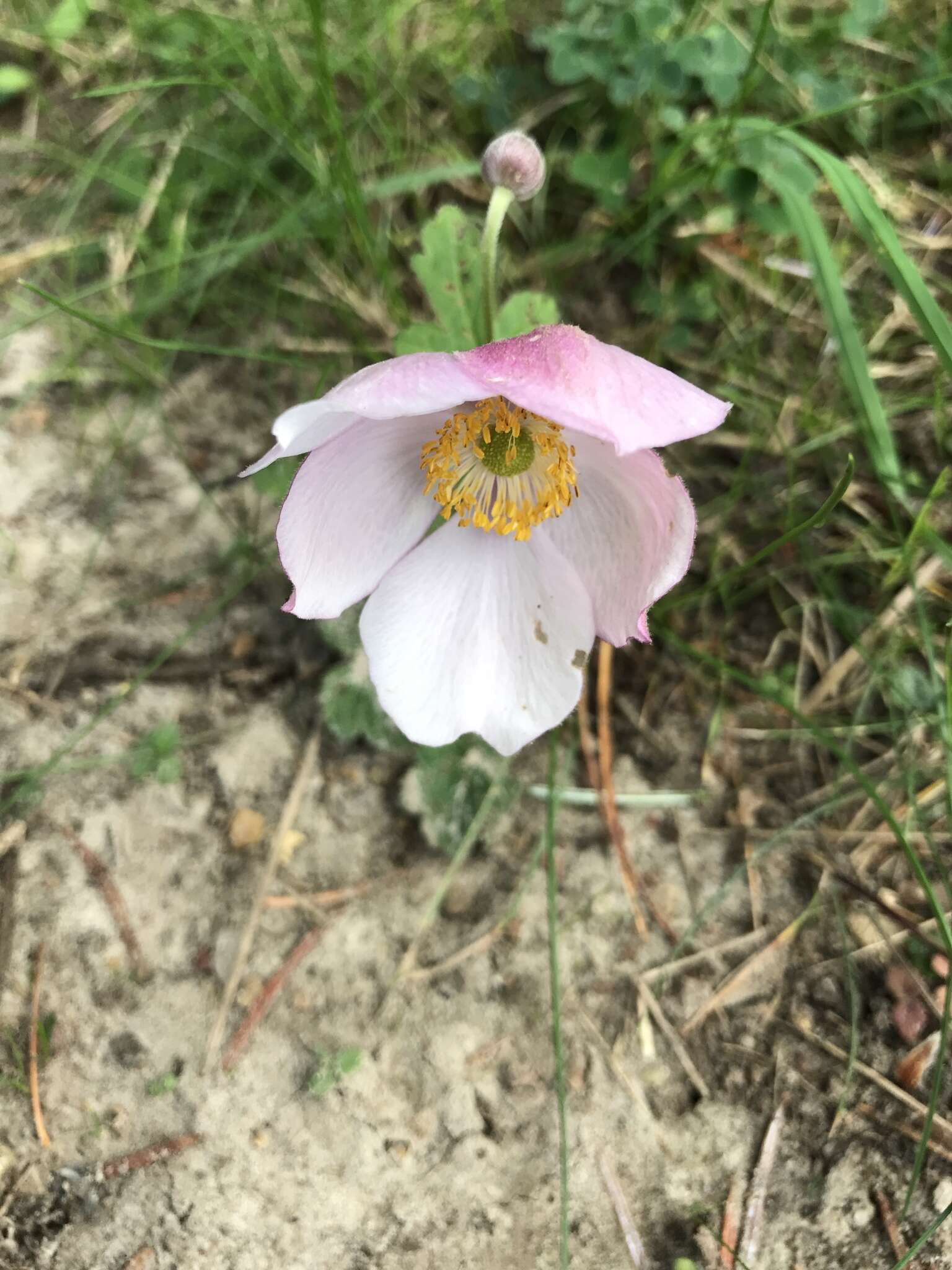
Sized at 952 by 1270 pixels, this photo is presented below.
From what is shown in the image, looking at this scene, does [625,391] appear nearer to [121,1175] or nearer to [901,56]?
[121,1175]

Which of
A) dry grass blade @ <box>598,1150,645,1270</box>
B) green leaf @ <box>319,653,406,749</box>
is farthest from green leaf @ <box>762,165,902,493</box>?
dry grass blade @ <box>598,1150,645,1270</box>

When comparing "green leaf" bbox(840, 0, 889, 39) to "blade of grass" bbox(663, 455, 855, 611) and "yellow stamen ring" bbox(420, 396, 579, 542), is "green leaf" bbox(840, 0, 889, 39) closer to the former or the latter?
"blade of grass" bbox(663, 455, 855, 611)

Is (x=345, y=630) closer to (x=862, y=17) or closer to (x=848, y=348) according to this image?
(x=848, y=348)

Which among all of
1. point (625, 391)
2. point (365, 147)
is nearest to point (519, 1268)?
point (625, 391)

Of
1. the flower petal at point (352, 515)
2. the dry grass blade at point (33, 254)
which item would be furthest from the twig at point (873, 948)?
the dry grass blade at point (33, 254)

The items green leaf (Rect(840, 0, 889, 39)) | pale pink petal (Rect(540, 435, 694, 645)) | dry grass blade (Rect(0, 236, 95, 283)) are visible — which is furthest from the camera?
dry grass blade (Rect(0, 236, 95, 283))

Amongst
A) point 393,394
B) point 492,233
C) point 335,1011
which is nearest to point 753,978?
point 335,1011

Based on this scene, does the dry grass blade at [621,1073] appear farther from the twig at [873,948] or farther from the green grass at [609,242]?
the green grass at [609,242]
